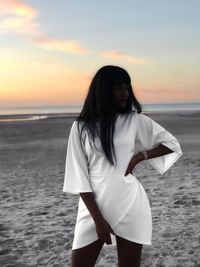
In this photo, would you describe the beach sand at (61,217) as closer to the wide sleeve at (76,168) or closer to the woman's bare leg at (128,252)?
the woman's bare leg at (128,252)

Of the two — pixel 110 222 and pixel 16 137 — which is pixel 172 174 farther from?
pixel 16 137

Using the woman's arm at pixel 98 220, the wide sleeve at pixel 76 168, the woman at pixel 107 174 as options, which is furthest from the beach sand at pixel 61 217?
the wide sleeve at pixel 76 168

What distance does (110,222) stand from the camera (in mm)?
2723

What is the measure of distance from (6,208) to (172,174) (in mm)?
4666

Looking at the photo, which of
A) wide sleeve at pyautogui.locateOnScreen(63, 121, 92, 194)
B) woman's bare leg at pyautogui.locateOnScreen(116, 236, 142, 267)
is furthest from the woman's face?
woman's bare leg at pyautogui.locateOnScreen(116, 236, 142, 267)

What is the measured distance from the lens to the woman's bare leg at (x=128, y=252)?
2.76m

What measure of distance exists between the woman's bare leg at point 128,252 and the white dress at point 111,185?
0.05 metres

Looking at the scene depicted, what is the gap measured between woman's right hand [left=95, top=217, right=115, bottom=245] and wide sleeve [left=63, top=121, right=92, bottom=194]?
207 mm

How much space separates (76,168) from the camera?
2711mm

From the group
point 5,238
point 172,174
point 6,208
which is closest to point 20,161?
point 172,174

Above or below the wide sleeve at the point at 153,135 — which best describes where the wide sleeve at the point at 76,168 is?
below

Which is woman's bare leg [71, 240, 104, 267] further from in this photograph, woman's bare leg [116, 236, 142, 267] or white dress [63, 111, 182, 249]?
woman's bare leg [116, 236, 142, 267]

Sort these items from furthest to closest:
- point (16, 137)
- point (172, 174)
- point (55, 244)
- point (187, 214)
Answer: point (16, 137)
point (172, 174)
point (187, 214)
point (55, 244)

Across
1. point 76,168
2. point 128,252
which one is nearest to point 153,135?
point 76,168
